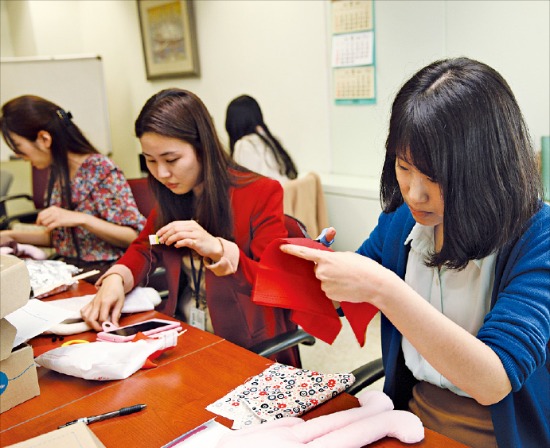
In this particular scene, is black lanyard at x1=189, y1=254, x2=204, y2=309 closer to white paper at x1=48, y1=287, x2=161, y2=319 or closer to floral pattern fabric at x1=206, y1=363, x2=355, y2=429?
white paper at x1=48, y1=287, x2=161, y2=319

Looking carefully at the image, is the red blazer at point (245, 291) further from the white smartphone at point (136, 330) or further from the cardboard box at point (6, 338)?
the cardboard box at point (6, 338)

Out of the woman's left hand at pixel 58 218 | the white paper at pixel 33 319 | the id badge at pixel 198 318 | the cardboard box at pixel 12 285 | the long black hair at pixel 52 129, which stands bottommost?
the id badge at pixel 198 318

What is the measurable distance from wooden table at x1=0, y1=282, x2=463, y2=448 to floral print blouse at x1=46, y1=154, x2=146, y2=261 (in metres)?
1.03

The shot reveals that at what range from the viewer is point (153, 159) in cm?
168

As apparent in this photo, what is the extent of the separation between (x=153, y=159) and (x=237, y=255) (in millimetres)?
410

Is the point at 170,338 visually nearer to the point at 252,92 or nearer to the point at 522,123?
the point at 522,123

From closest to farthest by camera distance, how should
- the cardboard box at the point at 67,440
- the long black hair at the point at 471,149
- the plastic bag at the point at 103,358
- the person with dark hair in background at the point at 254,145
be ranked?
the cardboard box at the point at 67,440, the long black hair at the point at 471,149, the plastic bag at the point at 103,358, the person with dark hair in background at the point at 254,145

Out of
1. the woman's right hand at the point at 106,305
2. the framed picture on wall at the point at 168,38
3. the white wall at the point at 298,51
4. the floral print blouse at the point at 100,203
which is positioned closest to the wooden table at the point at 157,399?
the woman's right hand at the point at 106,305

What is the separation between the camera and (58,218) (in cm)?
212

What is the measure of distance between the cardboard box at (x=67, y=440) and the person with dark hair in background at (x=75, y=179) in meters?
1.43

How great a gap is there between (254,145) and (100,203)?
1.22 meters

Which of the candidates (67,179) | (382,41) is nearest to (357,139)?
(382,41)

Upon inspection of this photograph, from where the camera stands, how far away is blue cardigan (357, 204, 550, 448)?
946mm

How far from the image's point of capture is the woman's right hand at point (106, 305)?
1.51m
